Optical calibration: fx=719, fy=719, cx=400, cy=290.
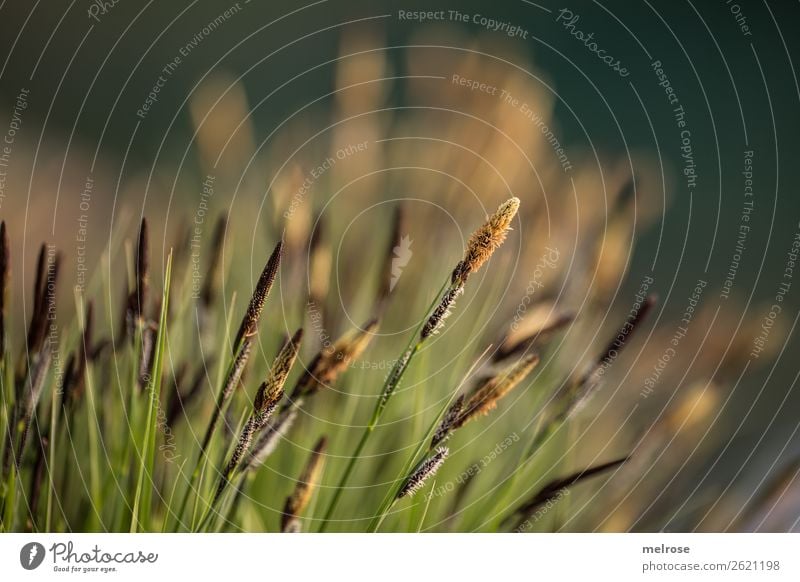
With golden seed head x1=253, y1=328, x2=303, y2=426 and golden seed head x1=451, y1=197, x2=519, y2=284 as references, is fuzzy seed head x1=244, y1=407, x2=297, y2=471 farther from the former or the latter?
golden seed head x1=451, y1=197, x2=519, y2=284

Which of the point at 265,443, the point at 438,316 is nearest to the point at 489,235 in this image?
the point at 438,316

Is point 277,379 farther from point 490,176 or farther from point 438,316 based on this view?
point 490,176

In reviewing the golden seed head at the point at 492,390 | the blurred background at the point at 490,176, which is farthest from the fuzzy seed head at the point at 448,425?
the blurred background at the point at 490,176

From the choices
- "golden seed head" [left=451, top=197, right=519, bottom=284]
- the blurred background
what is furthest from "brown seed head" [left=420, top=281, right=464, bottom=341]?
the blurred background

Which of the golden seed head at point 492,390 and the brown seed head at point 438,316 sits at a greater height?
the brown seed head at point 438,316

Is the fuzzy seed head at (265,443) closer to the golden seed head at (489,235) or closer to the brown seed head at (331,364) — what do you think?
the brown seed head at (331,364)

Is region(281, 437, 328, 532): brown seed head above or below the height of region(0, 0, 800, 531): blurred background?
below
